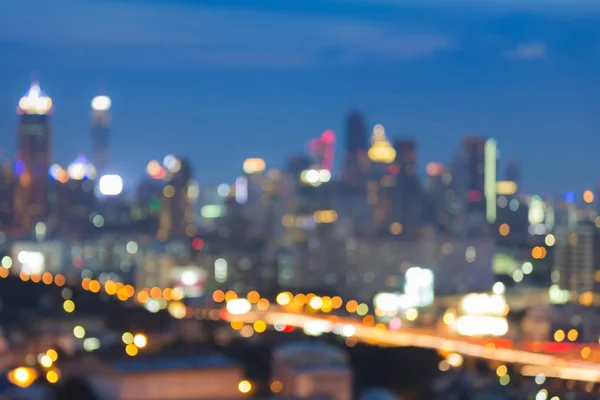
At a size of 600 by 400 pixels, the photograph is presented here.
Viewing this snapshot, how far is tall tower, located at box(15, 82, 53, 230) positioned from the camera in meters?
24.7

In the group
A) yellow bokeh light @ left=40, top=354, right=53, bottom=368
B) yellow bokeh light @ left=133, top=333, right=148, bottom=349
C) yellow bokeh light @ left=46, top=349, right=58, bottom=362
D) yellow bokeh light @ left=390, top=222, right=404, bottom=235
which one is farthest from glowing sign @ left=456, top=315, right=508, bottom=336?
yellow bokeh light @ left=390, top=222, right=404, bottom=235

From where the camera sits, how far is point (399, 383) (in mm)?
9102

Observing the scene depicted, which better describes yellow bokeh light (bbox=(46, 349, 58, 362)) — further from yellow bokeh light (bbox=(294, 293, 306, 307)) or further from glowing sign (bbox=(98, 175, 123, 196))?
glowing sign (bbox=(98, 175, 123, 196))

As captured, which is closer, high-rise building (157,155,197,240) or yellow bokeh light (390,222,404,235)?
yellow bokeh light (390,222,404,235)

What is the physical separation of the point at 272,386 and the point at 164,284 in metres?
11.9

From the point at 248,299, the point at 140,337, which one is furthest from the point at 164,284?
the point at 140,337

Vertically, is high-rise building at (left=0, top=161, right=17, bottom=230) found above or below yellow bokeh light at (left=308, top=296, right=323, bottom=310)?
above

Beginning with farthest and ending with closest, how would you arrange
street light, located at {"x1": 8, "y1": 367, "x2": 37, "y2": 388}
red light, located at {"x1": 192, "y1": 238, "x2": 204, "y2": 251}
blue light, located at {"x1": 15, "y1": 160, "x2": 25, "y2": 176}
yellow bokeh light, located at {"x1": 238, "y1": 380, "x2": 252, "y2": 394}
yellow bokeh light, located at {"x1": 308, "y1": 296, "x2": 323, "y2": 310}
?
blue light, located at {"x1": 15, "y1": 160, "x2": 25, "y2": 176} → red light, located at {"x1": 192, "y1": 238, "x2": 204, "y2": 251} → yellow bokeh light, located at {"x1": 308, "y1": 296, "x2": 323, "y2": 310} → street light, located at {"x1": 8, "y1": 367, "x2": 37, "y2": 388} → yellow bokeh light, located at {"x1": 238, "y1": 380, "x2": 252, "y2": 394}

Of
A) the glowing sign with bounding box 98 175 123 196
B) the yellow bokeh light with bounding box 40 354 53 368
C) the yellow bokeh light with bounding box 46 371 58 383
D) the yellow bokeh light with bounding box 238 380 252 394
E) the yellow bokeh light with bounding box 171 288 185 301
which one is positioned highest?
the glowing sign with bounding box 98 175 123 196

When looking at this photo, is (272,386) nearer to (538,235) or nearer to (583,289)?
(583,289)

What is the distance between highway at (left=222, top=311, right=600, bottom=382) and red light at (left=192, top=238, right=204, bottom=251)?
21.3 feet

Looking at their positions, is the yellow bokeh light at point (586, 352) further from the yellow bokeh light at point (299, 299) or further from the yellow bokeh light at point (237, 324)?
the yellow bokeh light at point (299, 299)

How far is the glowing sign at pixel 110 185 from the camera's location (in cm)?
2855

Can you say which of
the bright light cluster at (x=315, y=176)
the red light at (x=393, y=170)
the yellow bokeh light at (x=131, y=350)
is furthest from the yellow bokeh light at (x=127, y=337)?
the bright light cluster at (x=315, y=176)
